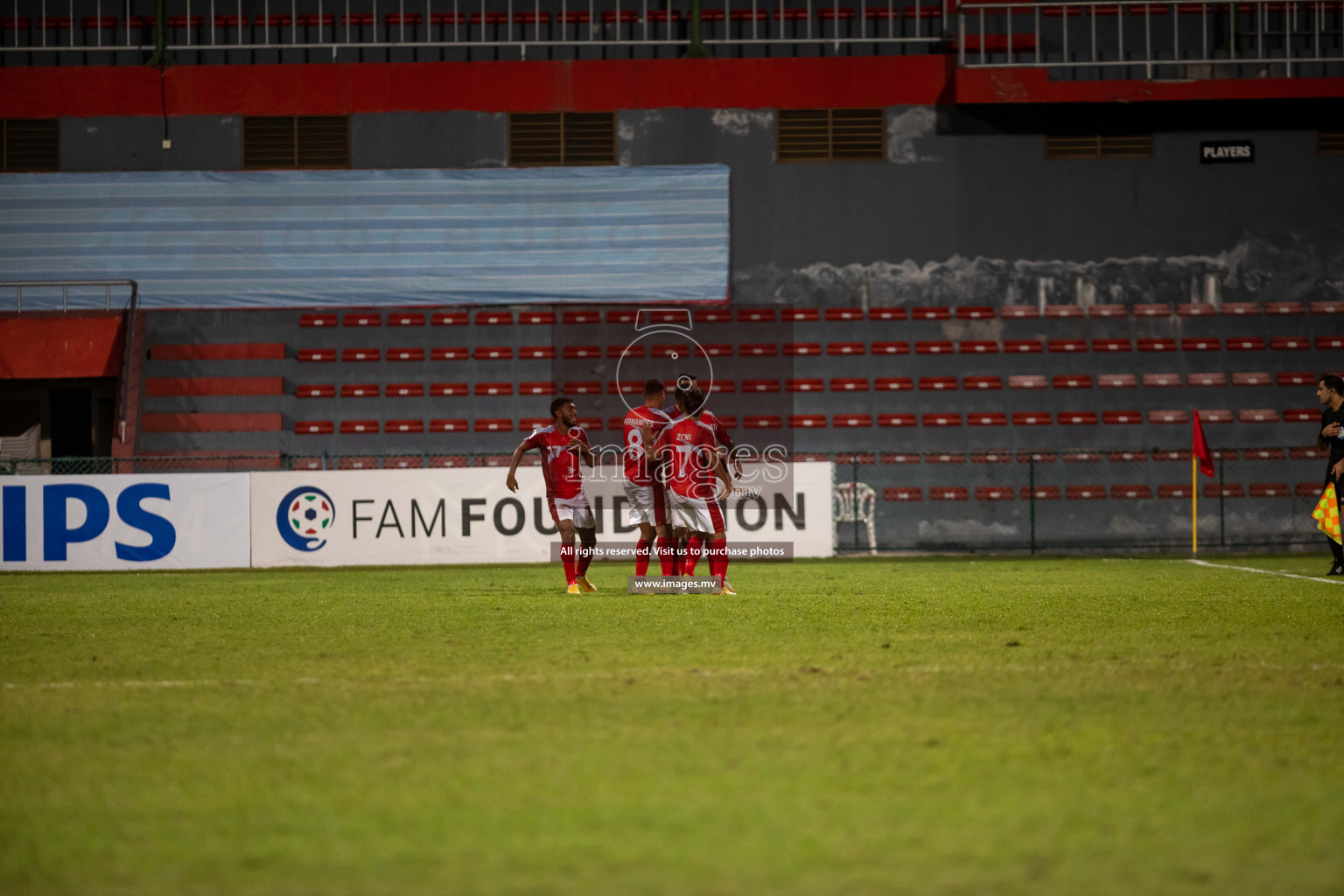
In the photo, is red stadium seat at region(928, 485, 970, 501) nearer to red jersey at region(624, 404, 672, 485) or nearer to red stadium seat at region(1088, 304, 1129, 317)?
red stadium seat at region(1088, 304, 1129, 317)

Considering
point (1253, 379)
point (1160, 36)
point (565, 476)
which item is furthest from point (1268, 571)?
point (1160, 36)

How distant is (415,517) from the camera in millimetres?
17609

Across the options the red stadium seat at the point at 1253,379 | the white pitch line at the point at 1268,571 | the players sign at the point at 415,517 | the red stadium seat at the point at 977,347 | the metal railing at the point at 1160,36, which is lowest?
the white pitch line at the point at 1268,571

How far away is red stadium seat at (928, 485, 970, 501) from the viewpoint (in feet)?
71.9

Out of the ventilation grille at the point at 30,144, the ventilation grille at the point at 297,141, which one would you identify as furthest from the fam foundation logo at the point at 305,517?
the ventilation grille at the point at 30,144

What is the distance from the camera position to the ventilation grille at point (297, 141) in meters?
24.1

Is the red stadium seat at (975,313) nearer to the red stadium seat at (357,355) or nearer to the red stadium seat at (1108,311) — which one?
the red stadium seat at (1108,311)

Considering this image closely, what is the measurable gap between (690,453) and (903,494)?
10956mm

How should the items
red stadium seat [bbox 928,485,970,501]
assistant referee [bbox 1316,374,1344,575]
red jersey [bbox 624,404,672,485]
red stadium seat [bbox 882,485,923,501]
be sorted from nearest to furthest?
red jersey [bbox 624,404,672,485] < assistant referee [bbox 1316,374,1344,575] < red stadium seat [bbox 882,485,923,501] < red stadium seat [bbox 928,485,970,501]

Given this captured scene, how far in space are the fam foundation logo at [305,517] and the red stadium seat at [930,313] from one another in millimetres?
10737

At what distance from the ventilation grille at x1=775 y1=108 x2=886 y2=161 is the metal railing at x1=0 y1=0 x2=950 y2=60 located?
4.23ft

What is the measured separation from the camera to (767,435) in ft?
73.5

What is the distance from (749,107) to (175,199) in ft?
34.1

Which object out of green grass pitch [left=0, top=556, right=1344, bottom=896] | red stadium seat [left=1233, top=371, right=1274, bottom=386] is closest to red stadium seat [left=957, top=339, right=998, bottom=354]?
red stadium seat [left=1233, top=371, right=1274, bottom=386]
